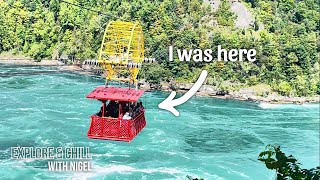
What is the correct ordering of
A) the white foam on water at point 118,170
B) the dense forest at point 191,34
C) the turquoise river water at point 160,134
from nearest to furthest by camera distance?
the white foam on water at point 118,170 → the turquoise river water at point 160,134 → the dense forest at point 191,34

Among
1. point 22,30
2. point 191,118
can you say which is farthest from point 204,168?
point 22,30

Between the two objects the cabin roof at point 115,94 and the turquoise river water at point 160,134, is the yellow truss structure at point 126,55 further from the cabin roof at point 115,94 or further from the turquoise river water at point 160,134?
the turquoise river water at point 160,134

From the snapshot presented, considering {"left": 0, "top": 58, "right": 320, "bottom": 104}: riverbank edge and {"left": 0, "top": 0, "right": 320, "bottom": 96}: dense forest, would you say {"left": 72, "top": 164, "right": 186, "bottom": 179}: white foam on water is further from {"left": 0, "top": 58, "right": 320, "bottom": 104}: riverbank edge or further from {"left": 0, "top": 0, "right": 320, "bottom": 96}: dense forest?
{"left": 0, "top": 0, "right": 320, "bottom": 96}: dense forest

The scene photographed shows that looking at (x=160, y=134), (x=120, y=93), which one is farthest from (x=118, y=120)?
(x=160, y=134)

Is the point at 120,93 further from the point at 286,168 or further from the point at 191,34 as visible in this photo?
the point at 191,34

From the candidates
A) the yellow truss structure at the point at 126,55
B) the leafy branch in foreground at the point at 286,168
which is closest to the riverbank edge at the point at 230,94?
the yellow truss structure at the point at 126,55

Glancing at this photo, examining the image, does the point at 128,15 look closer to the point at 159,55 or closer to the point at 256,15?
the point at 159,55
